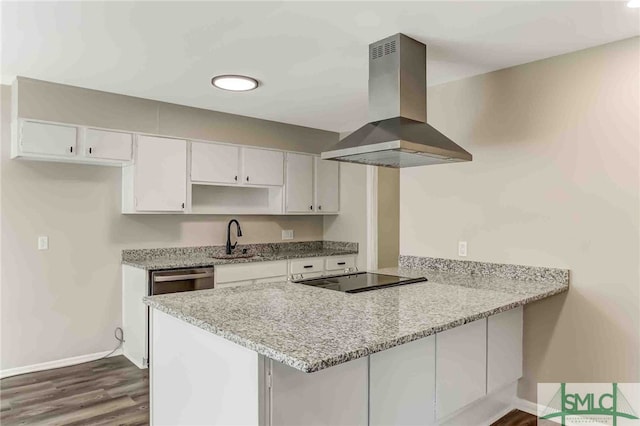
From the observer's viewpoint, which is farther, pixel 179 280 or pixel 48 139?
pixel 179 280

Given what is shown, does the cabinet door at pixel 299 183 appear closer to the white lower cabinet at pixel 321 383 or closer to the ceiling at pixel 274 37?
the ceiling at pixel 274 37

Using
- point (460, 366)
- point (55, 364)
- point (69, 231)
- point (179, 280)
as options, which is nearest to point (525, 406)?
point (460, 366)

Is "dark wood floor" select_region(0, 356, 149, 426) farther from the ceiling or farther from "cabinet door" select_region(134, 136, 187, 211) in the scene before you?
the ceiling

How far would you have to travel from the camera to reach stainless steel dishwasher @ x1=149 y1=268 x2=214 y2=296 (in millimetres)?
3283

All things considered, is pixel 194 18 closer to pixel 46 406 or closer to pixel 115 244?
pixel 115 244

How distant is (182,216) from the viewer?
13.4ft

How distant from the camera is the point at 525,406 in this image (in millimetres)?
2709

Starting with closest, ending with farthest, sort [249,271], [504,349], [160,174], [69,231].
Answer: [504,349], [69,231], [160,174], [249,271]

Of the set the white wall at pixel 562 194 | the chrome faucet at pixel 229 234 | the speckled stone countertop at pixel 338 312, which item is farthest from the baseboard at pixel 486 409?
the chrome faucet at pixel 229 234

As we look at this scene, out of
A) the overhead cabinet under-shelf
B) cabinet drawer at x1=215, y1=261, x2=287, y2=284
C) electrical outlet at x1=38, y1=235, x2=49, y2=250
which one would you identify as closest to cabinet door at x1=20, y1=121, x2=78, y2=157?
Answer: the overhead cabinet under-shelf

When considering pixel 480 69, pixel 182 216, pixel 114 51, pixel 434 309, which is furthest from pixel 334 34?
pixel 182 216

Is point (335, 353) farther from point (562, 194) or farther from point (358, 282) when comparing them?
point (562, 194)

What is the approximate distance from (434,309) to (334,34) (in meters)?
1.56

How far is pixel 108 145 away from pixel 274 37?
6.13 ft
